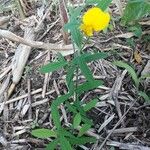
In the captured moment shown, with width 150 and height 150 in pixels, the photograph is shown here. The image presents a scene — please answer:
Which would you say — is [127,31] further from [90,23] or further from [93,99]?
[90,23]

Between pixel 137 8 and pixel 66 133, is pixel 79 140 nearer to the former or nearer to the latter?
pixel 66 133

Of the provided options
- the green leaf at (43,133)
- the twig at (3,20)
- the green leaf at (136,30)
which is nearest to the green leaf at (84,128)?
the green leaf at (43,133)

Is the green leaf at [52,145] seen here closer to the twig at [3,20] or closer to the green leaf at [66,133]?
the green leaf at [66,133]

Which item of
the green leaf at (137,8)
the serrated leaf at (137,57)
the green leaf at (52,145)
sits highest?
the green leaf at (137,8)

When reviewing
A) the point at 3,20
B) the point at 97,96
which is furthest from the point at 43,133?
the point at 3,20

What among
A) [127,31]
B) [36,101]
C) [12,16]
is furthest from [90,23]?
[12,16]

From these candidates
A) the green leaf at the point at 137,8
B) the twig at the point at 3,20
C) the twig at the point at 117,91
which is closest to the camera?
the green leaf at the point at 137,8
